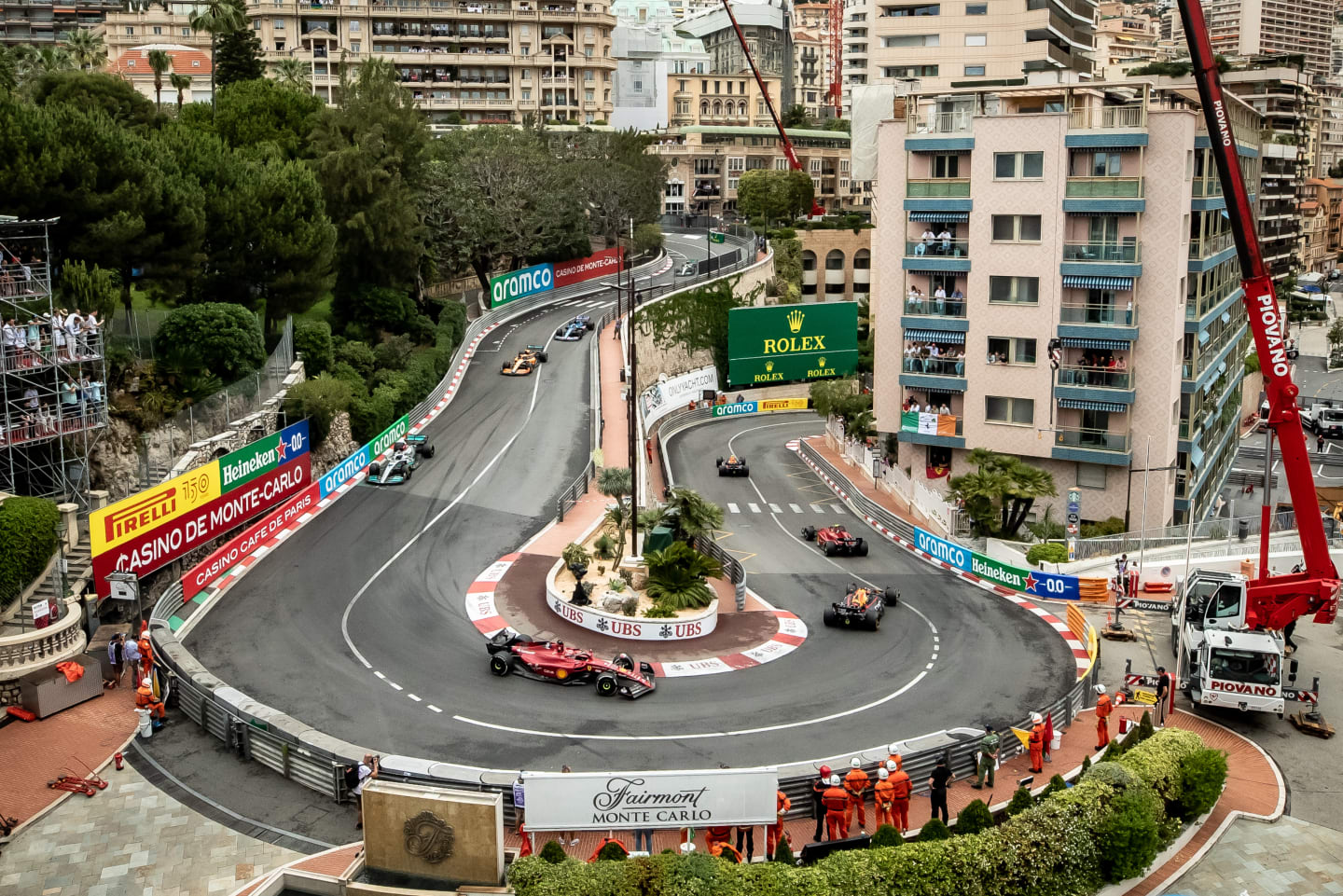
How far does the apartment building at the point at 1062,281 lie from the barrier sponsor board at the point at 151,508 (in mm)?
31453

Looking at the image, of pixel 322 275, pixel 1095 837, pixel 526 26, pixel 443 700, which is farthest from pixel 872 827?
pixel 526 26

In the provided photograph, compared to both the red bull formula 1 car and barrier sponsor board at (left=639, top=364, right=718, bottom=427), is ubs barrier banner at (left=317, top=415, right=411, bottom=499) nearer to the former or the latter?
barrier sponsor board at (left=639, top=364, right=718, bottom=427)

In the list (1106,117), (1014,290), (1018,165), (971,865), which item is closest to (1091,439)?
(1014,290)

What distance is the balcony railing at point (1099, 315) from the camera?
2136 inches

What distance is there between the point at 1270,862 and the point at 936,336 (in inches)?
1346

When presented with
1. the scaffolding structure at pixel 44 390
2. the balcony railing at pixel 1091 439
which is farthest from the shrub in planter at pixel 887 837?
the balcony railing at pixel 1091 439

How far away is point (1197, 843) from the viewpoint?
28.4 metres

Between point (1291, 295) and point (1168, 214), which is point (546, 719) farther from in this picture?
point (1291, 295)

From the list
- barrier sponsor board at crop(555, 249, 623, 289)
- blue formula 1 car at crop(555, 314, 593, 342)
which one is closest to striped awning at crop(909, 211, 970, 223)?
blue formula 1 car at crop(555, 314, 593, 342)

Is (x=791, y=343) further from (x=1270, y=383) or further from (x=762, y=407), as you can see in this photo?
(x=1270, y=383)

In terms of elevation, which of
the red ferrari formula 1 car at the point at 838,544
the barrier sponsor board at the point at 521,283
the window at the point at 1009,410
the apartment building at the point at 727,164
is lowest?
the red ferrari formula 1 car at the point at 838,544

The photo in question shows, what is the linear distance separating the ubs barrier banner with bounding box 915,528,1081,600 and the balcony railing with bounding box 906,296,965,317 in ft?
39.8

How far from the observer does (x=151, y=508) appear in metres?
42.9

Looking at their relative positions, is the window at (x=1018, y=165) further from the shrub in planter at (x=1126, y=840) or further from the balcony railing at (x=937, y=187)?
the shrub in planter at (x=1126, y=840)
